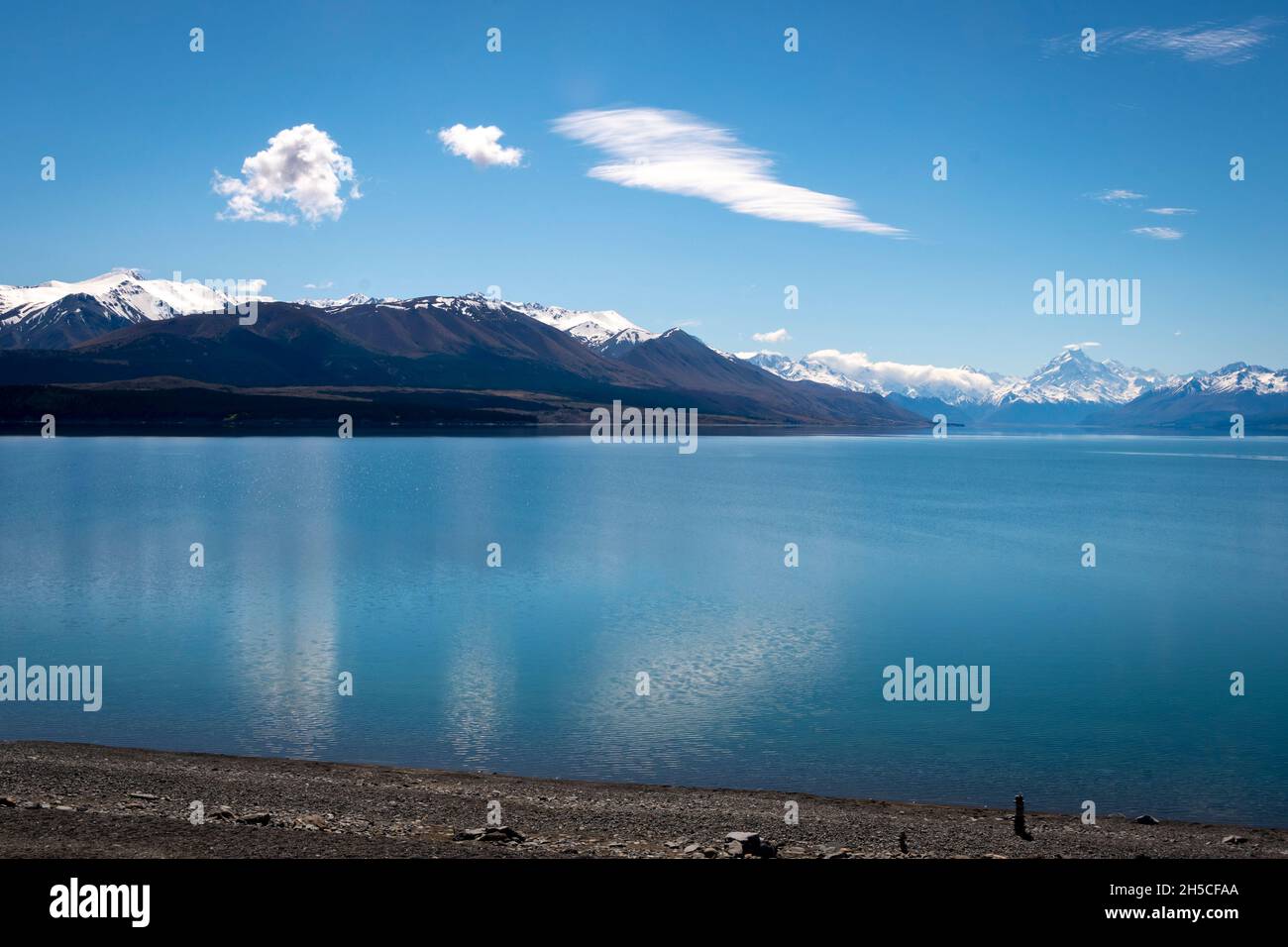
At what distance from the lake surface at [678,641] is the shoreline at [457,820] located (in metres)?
2.09

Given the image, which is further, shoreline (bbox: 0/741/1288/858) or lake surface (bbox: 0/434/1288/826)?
lake surface (bbox: 0/434/1288/826)

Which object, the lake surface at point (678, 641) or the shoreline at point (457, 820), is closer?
the shoreline at point (457, 820)

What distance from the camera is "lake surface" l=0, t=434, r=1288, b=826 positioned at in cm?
2916

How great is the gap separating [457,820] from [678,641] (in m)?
23.3

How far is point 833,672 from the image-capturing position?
39.5 metres

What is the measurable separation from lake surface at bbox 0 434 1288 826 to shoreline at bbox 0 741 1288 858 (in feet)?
6.85

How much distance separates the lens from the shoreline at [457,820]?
59.6ft

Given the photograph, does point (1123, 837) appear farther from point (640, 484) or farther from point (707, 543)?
point (640, 484)

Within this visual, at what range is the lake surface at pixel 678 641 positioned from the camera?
2916cm

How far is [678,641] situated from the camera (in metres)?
43.9

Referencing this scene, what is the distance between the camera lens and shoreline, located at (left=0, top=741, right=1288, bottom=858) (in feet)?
59.6

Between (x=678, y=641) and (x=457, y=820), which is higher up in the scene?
(x=457, y=820)
